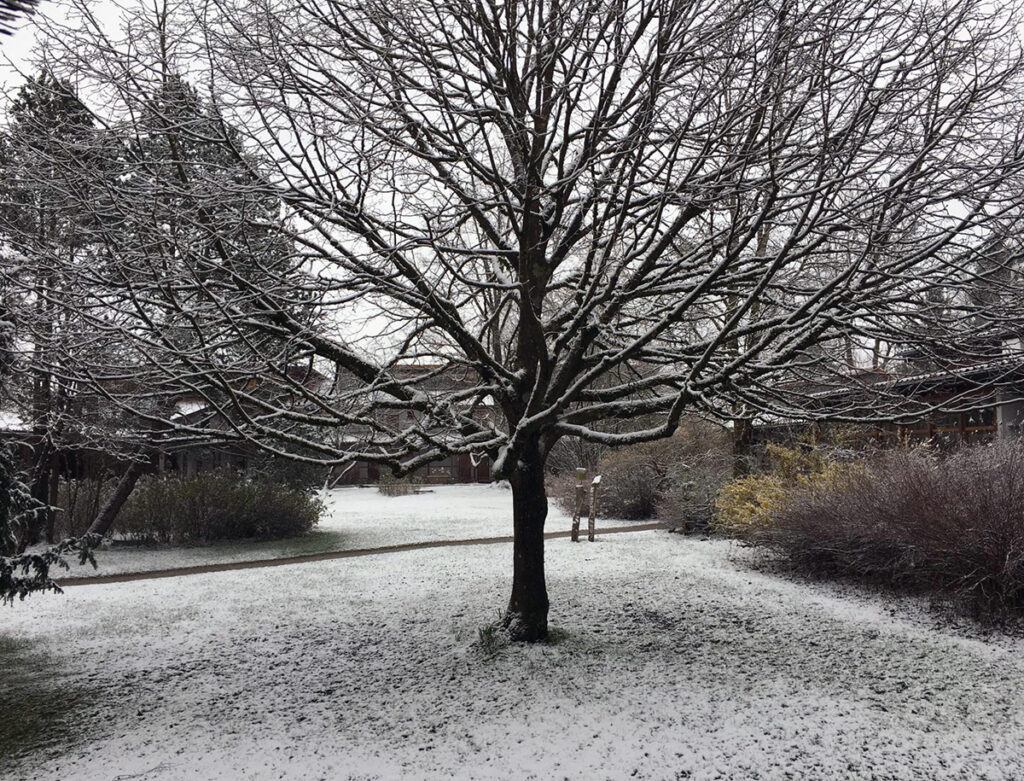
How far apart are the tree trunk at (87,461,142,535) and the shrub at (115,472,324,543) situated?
1.93ft

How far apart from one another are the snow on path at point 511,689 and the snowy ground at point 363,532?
199 centimetres

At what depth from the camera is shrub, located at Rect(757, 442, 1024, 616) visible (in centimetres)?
672

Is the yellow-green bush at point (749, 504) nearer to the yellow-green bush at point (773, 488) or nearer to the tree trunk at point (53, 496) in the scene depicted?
the yellow-green bush at point (773, 488)

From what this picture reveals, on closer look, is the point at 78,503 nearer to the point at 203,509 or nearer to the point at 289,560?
the point at 203,509

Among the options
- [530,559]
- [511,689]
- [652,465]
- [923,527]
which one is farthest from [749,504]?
[652,465]

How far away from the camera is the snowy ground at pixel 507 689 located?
167 inches

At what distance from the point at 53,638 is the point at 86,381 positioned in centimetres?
452

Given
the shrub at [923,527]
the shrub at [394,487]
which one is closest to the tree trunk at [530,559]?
the shrub at [923,527]

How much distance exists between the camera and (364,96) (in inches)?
188

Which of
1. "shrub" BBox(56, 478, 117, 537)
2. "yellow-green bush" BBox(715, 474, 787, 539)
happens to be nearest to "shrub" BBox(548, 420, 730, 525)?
"yellow-green bush" BBox(715, 474, 787, 539)

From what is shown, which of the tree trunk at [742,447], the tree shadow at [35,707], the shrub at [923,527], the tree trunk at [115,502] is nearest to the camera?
the tree shadow at [35,707]

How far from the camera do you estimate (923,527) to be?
24.3ft

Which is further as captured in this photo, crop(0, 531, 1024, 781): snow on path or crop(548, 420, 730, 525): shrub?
crop(548, 420, 730, 525): shrub

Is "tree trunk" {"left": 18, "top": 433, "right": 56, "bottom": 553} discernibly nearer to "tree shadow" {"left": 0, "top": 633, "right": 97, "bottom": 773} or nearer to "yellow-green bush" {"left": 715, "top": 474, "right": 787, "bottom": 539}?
"tree shadow" {"left": 0, "top": 633, "right": 97, "bottom": 773}
